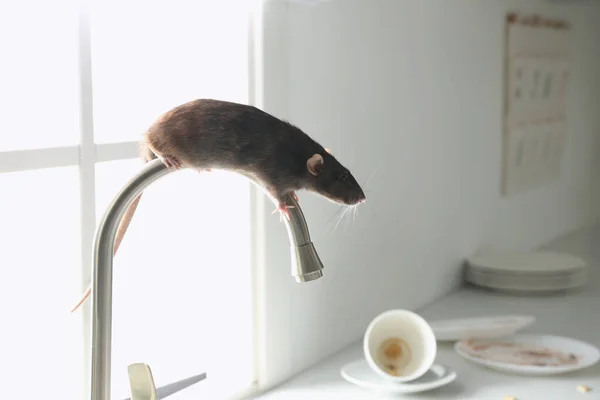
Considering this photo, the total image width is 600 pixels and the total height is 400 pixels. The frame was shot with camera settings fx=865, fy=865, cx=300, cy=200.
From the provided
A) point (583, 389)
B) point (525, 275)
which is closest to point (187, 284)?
point (583, 389)

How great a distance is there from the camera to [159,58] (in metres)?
1.24

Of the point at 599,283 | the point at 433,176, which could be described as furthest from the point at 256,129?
the point at 599,283

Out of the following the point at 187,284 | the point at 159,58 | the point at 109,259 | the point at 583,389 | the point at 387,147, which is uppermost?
the point at 159,58

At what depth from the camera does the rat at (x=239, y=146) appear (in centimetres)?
82

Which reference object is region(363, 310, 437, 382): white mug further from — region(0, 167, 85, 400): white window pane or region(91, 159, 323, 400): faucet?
region(91, 159, 323, 400): faucet

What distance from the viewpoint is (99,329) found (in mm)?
819

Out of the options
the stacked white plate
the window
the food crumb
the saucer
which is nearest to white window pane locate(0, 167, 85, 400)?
the window

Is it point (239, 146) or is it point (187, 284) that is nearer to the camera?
point (239, 146)

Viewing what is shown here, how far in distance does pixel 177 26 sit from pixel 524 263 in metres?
1.27

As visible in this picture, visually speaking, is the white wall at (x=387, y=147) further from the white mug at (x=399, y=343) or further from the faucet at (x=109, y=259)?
the faucet at (x=109, y=259)

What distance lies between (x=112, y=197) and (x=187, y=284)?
0.46 metres

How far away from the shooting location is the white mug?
1.44 meters

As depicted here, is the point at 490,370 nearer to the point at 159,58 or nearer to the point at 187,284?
Result: the point at 187,284

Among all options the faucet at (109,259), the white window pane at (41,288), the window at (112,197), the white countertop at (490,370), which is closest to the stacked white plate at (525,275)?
the white countertop at (490,370)
